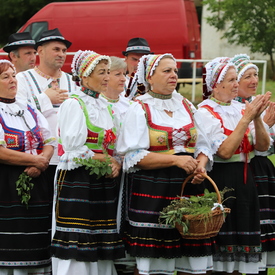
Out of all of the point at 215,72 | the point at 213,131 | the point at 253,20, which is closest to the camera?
the point at 213,131

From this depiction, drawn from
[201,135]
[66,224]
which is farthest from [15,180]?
[201,135]

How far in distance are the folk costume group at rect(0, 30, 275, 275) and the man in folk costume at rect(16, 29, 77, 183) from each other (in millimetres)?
256

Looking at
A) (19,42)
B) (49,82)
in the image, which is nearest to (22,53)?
(19,42)

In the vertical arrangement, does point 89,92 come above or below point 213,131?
above

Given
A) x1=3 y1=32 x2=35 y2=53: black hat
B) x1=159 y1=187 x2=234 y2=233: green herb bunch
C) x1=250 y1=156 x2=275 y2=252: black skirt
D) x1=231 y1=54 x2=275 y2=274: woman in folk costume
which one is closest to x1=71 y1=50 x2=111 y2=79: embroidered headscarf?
x1=159 y1=187 x2=234 y2=233: green herb bunch

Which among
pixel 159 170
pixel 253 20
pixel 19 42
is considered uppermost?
pixel 253 20

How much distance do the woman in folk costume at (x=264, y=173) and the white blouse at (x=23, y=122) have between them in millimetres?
1781

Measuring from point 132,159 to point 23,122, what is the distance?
1.03 meters

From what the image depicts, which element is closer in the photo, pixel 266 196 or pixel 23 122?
pixel 23 122

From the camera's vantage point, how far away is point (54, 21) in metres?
19.6

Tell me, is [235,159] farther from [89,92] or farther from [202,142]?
[89,92]

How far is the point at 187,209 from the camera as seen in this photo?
5117 millimetres

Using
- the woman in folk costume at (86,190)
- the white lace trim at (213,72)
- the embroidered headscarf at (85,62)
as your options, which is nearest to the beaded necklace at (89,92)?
the woman in folk costume at (86,190)

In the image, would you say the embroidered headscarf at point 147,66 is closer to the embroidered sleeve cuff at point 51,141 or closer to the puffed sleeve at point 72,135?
the puffed sleeve at point 72,135
